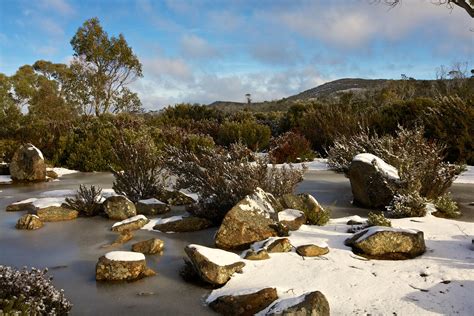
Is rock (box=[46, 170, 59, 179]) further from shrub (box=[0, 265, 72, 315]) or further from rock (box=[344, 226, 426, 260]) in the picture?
rock (box=[344, 226, 426, 260])

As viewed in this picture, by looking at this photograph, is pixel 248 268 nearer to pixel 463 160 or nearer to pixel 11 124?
pixel 463 160

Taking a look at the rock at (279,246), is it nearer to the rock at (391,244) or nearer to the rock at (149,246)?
the rock at (391,244)

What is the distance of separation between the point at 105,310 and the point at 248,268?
1352mm

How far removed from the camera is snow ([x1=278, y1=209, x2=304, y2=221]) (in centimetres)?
560

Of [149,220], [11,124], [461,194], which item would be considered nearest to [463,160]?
[461,194]

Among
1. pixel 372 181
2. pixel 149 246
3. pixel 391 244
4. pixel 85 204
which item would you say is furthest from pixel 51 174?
pixel 391 244

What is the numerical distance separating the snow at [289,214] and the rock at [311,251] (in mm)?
903

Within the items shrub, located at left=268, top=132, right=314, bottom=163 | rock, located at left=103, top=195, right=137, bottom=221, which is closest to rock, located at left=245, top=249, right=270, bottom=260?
rock, located at left=103, top=195, right=137, bottom=221

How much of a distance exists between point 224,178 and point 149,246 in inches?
62.2

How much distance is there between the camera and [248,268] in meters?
4.25

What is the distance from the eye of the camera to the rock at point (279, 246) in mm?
4680

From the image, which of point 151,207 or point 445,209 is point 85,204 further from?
point 445,209

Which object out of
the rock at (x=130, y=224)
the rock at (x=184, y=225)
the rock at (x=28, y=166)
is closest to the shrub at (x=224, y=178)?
the rock at (x=184, y=225)

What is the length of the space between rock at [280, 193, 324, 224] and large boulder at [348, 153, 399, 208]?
1.32 meters
